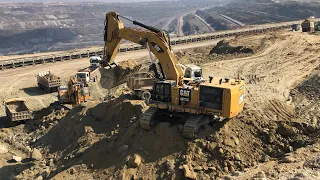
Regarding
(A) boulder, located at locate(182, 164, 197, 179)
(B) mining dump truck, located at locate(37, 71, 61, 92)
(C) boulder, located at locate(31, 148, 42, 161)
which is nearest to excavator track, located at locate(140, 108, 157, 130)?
(A) boulder, located at locate(182, 164, 197, 179)

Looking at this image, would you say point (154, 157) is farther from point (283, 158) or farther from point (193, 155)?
point (283, 158)

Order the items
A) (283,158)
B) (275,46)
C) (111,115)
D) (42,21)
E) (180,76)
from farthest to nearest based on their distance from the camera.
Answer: (42,21), (275,46), (111,115), (180,76), (283,158)

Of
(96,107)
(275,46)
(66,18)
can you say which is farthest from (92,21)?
(96,107)

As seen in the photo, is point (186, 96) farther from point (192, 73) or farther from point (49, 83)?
point (49, 83)

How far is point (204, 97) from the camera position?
44.7ft

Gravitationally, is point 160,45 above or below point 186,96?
above

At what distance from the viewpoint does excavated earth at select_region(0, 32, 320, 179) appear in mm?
12633

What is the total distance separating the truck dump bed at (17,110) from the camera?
2170 centimetres

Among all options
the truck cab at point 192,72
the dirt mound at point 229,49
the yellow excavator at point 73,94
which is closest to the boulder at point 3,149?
the yellow excavator at point 73,94

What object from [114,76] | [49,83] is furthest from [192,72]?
[49,83]

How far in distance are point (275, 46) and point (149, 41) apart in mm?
19882

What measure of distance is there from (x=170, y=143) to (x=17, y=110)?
44.5 feet

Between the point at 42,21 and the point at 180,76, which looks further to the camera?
the point at 42,21

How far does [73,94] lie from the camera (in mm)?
22297
